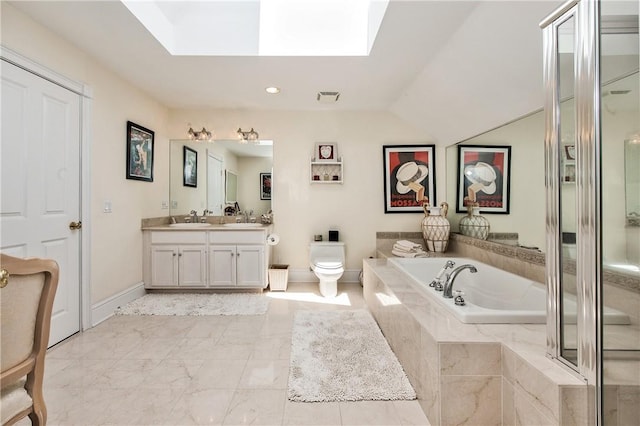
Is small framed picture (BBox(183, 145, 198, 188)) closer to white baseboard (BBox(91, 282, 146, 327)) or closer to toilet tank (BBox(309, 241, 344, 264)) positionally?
Result: white baseboard (BBox(91, 282, 146, 327))

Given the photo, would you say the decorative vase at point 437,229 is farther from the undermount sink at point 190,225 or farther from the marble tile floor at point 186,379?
the undermount sink at point 190,225

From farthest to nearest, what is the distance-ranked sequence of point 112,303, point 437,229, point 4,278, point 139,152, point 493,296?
point 437,229
point 139,152
point 112,303
point 493,296
point 4,278

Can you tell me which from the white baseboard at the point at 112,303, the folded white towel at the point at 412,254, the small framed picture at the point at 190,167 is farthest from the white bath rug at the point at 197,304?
the folded white towel at the point at 412,254

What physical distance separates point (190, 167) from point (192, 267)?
53.6 inches

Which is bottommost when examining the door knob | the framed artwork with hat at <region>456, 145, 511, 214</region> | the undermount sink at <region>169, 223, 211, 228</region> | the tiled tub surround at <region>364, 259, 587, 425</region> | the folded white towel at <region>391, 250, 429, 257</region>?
the tiled tub surround at <region>364, 259, 587, 425</region>

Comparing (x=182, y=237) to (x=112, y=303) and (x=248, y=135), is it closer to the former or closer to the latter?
(x=112, y=303)

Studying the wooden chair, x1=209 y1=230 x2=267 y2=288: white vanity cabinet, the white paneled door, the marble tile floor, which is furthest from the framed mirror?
the wooden chair

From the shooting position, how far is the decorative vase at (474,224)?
307 cm

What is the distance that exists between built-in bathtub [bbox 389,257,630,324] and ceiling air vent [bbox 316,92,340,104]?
6.34ft

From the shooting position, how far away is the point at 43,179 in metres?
2.13

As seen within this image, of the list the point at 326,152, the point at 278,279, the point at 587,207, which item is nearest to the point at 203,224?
the point at 278,279

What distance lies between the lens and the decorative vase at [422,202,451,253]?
3.52 m

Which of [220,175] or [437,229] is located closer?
[437,229]

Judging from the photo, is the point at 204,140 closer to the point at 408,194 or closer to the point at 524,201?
the point at 408,194
